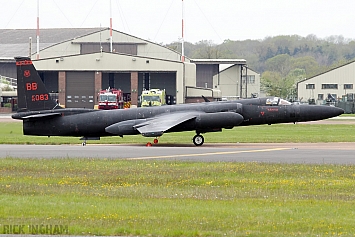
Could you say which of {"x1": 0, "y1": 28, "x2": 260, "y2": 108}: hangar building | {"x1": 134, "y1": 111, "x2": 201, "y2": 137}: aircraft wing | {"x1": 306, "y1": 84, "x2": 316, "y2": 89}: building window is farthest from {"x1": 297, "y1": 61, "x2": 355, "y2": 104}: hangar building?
{"x1": 134, "y1": 111, "x2": 201, "y2": 137}: aircraft wing

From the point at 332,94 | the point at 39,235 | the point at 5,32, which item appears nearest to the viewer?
the point at 39,235

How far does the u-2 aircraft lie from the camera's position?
2841 cm

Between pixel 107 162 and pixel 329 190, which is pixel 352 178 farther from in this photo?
pixel 107 162

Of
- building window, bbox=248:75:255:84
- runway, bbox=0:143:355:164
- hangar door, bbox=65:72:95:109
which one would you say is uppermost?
building window, bbox=248:75:255:84

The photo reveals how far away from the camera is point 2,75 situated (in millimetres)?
96562

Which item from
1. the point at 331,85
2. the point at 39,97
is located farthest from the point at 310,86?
the point at 39,97

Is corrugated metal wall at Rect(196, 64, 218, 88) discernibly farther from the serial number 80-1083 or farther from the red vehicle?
the serial number 80-1083

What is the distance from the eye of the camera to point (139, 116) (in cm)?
2973

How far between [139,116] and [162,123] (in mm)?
1708

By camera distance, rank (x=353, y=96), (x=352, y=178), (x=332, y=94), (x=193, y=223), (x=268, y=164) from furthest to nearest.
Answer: (x=332, y=94) → (x=353, y=96) → (x=268, y=164) → (x=352, y=178) → (x=193, y=223)

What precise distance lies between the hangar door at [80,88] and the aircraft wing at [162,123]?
171 feet

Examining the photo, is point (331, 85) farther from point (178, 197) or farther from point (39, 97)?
point (178, 197)

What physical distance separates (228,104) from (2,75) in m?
73.2

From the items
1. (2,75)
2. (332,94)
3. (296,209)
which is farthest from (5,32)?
(296,209)
